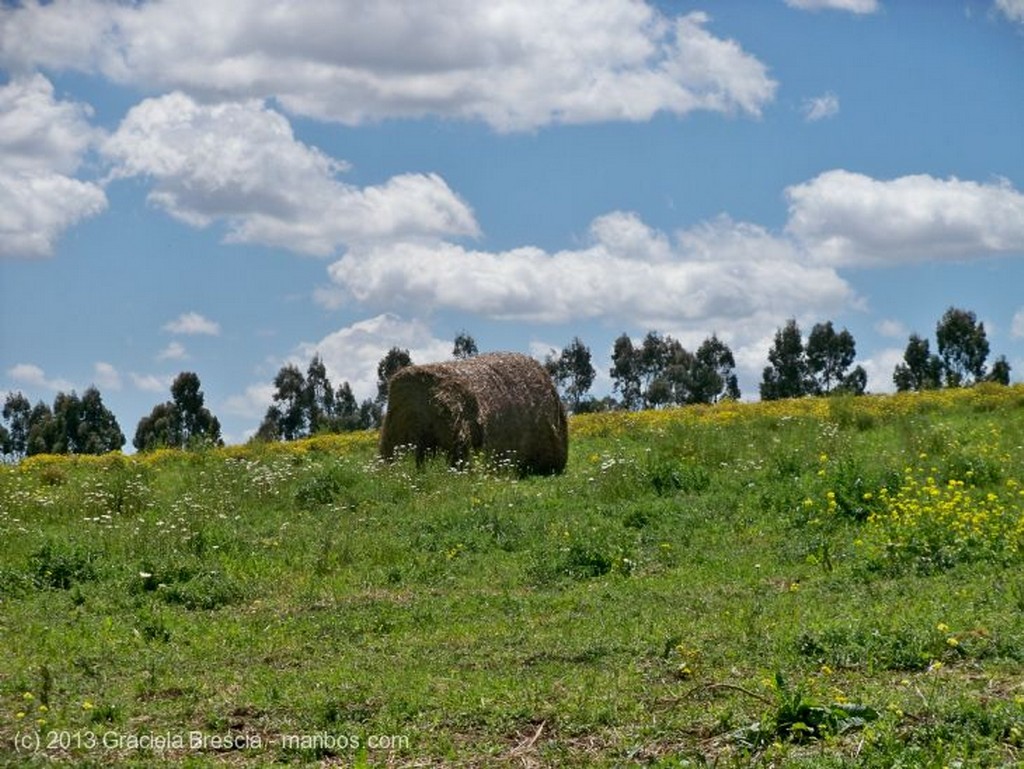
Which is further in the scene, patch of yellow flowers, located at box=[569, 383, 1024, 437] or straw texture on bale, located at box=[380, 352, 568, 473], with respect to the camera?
patch of yellow flowers, located at box=[569, 383, 1024, 437]

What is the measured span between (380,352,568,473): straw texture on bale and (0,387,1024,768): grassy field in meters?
0.84

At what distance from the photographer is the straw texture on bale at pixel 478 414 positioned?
2009 centimetres

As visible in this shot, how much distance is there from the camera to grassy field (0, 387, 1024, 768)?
7109 millimetres

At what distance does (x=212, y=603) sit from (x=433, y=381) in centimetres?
909

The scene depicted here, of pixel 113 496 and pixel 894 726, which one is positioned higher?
pixel 113 496

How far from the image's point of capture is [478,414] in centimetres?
2008

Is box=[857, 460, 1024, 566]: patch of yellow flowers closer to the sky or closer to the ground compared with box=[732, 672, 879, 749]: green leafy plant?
closer to the sky

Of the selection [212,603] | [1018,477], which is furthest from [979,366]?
[212,603]

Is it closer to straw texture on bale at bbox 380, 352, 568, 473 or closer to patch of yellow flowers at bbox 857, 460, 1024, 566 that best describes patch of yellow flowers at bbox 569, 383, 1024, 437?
straw texture on bale at bbox 380, 352, 568, 473

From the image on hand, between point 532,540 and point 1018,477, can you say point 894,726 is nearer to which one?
point 532,540

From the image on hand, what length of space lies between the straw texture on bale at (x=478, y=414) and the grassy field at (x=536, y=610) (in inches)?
33.1

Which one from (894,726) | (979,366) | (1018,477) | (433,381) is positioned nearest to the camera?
(894,726)

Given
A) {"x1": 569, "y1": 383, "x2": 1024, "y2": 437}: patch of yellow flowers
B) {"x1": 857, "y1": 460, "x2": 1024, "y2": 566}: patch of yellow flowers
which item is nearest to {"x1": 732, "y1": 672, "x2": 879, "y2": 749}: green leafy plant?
{"x1": 857, "y1": 460, "x2": 1024, "y2": 566}: patch of yellow flowers

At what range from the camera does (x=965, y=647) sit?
8562 mm
